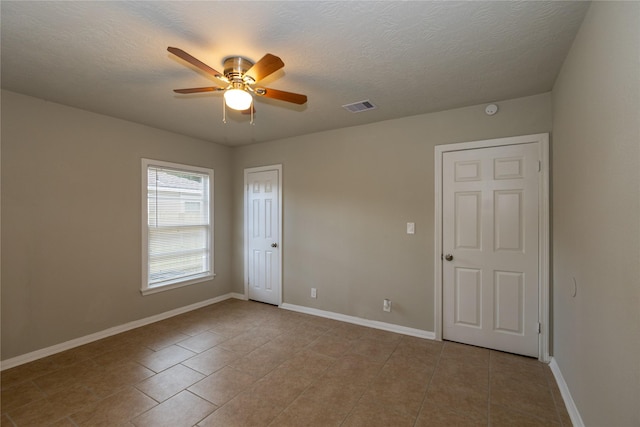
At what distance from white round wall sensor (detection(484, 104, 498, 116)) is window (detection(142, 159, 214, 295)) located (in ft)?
12.7

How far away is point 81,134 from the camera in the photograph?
10.3ft

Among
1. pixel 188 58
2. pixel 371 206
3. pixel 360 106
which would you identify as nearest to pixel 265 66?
pixel 188 58

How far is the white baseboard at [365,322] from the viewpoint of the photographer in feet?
10.8

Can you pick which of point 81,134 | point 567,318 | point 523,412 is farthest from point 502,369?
point 81,134

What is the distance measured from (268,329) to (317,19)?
3.25 meters

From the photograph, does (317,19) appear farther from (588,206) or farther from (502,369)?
(502,369)

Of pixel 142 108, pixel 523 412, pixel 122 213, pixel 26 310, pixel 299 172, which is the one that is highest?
pixel 142 108

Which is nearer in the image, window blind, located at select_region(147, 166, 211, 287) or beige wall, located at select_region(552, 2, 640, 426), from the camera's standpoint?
beige wall, located at select_region(552, 2, 640, 426)

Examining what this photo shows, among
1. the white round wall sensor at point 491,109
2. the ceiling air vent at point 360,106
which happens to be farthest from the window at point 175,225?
the white round wall sensor at point 491,109

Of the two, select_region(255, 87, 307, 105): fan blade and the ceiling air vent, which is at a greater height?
the ceiling air vent

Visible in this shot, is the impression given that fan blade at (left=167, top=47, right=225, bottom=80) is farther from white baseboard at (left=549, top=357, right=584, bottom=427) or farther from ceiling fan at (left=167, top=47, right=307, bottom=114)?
white baseboard at (left=549, top=357, right=584, bottom=427)

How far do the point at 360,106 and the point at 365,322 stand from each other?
264cm

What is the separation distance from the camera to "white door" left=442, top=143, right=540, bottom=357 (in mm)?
2805

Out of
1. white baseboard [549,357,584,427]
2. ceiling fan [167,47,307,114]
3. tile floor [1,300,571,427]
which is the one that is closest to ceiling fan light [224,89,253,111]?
ceiling fan [167,47,307,114]
